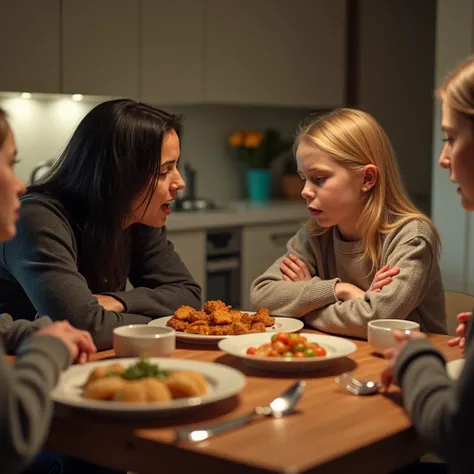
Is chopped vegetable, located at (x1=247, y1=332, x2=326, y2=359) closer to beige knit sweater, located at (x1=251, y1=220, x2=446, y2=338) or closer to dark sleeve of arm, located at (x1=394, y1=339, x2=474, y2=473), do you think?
dark sleeve of arm, located at (x1=394, y1=339, x2=474, y2=473)

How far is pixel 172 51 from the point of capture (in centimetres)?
419

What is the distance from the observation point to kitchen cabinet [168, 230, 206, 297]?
13.3 ft

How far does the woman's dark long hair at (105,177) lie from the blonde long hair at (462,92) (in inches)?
35.3

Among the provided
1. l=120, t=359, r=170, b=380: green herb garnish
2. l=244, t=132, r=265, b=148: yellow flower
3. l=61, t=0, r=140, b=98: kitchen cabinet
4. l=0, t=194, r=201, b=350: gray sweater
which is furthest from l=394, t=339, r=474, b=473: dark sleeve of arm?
l=244, t=132, r=265, b=148: yellow flower

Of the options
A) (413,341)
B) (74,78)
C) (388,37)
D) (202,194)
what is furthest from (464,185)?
(388,37)

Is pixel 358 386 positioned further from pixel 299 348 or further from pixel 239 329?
pixel 239 329

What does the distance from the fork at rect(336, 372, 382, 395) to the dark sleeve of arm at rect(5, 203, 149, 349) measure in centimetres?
57

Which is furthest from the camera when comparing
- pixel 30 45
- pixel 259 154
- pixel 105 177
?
pixel 259 154

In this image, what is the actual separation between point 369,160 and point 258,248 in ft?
7.05

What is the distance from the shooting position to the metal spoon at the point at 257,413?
123 centimetres

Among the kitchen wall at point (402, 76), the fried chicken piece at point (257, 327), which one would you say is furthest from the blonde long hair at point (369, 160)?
the kitchen wall at point (402, 76)

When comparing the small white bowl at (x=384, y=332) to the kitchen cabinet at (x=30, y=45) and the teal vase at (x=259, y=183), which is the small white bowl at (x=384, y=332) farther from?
the teal vase at (x=259, y=183)

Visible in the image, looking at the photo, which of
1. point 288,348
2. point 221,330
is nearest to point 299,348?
point 288,348

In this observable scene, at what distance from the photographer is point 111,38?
394 cm
